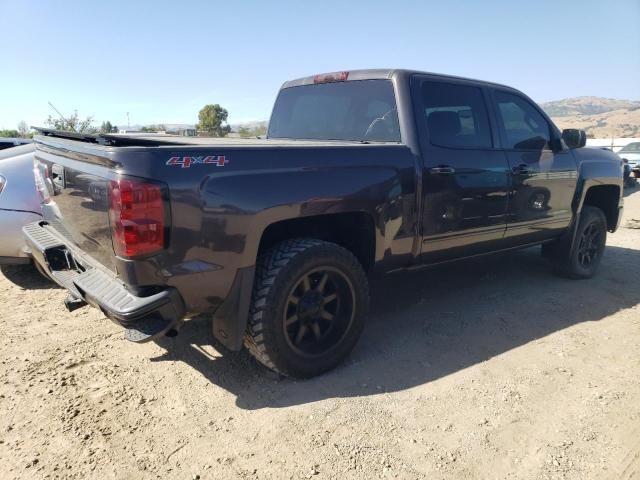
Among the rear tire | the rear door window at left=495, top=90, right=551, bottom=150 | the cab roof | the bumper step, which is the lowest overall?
the rear tire

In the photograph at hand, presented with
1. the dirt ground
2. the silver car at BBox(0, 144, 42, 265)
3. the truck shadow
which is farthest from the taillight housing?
the silver car at BBox(0, 144, 42, 265)

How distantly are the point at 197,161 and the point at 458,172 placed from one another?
6.78 ft

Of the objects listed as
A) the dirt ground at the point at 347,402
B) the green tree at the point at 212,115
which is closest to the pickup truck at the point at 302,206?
the dirt ground at the point at 347,402

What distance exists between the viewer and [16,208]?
4.48m

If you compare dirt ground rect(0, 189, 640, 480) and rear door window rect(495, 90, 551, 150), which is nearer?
dirt ground rect(0, 189, 640, 480)

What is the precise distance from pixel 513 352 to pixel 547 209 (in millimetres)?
1748

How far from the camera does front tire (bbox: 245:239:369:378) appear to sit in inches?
111

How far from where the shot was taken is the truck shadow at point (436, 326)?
306 cm

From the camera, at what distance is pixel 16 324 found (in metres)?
3.84

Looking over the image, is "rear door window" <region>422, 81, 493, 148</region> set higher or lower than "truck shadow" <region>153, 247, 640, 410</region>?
higher

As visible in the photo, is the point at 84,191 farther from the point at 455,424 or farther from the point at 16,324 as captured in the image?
the point at 455,424

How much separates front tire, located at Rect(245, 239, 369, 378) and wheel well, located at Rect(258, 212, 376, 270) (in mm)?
132

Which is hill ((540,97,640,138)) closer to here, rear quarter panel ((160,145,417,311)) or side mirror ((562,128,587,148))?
side mirror ((562,128,587,148))

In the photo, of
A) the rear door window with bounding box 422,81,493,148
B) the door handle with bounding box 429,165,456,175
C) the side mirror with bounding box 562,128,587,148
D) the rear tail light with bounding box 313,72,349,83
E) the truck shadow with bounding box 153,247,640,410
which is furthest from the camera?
the side mirror with bounding box 562,128,587,148
